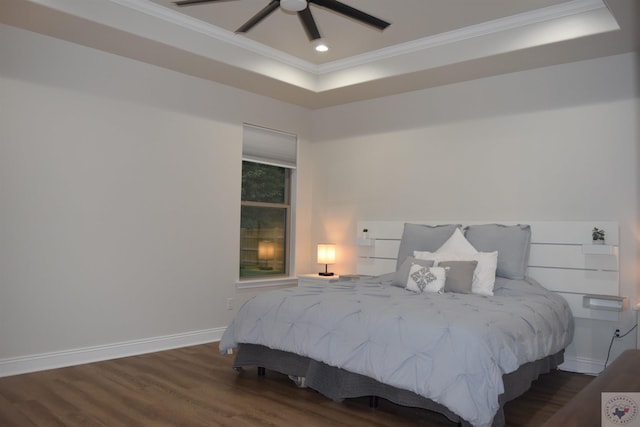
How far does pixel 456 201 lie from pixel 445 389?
2.69m

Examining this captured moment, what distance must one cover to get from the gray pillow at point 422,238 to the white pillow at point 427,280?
26.2 inches

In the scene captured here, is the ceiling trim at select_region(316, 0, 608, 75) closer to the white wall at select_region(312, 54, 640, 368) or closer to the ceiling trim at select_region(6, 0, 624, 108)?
the ceiling trim at select_region(6, 0, 624, 108)

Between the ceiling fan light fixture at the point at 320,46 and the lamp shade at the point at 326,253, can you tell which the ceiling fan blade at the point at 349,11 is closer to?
the ceiling fan light fixture at the point at 320,46

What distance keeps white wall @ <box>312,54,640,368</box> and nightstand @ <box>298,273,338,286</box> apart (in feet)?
1.30

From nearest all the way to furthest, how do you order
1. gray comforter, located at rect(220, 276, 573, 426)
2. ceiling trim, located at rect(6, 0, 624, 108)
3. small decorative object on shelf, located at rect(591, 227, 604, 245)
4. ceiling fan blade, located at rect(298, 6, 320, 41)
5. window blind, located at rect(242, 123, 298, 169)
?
1. gray comforter, located at rect(220, 276, 573, 426)
2. ceiling fan blade, located at rect(298, 6, 320, 41)
3. ceiling trim, located at rect(6, 0, 624, 108)
4. small decorative object on shelf, located at rect(591, 227, 604, 245)
5. window blind, located at rect(242, 123, 298, 169)

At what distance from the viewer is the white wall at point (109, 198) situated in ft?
12.6

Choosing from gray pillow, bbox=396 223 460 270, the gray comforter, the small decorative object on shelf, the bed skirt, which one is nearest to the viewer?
the gray comforter

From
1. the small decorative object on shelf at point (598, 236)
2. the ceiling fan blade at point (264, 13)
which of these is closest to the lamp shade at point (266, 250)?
the ceiling fan blade at point (264, 13)

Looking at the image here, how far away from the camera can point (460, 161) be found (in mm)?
4992

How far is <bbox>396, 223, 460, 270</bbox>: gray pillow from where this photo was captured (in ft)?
15.3

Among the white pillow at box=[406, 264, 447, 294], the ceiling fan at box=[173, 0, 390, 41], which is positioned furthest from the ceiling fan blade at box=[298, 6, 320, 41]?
the white pillow at box=[406, 264, 447, 294]

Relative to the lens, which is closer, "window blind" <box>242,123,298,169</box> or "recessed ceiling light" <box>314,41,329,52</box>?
"recessed ceiling light" <box>314,41,329,52</box>

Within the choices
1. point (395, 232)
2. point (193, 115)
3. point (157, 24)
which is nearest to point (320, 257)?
point (395, 232)

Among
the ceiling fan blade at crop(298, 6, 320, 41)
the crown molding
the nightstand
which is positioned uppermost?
the crown molding
